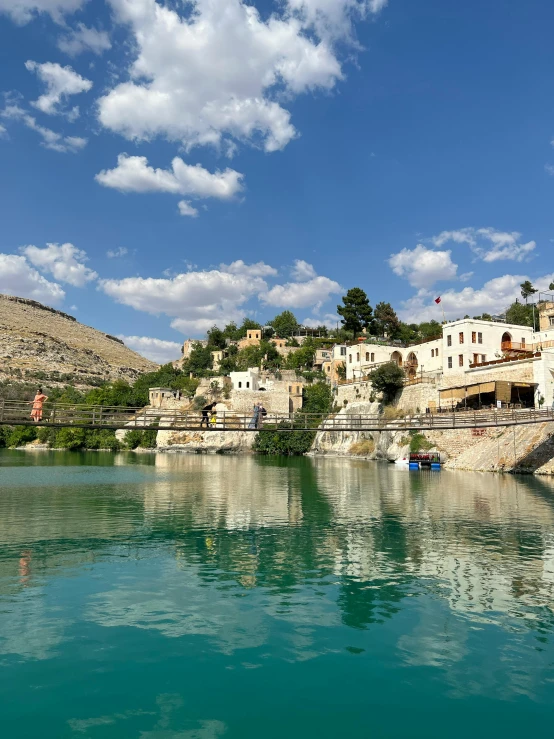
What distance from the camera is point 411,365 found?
67688 millimetres

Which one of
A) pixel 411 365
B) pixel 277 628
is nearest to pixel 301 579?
pixel 277 628

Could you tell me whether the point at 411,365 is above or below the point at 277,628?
above

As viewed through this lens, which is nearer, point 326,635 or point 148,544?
point 326,635

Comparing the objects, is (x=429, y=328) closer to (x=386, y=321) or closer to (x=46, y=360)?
(x=386, y=321)

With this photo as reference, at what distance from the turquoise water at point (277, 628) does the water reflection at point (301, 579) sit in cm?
5

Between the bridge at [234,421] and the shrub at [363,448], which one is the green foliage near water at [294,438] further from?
the bridge at [234,421]

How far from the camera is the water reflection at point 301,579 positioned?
9.17m

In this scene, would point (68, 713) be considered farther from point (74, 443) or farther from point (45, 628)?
point (74, 443)

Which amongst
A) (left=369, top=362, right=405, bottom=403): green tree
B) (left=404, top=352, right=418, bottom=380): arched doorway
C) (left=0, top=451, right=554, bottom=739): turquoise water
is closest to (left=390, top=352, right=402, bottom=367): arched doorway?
(left=404, top=352, right=418, bottom=380): arched doorway

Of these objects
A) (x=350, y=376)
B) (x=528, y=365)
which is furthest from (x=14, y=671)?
(x=350, y=376)

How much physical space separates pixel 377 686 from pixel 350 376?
69.6 meters

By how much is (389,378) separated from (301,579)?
5144cm

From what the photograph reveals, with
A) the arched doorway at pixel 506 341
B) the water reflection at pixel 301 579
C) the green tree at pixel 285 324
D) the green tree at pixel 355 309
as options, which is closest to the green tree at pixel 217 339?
the green tree at pixel 285 324

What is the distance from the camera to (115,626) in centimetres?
998
